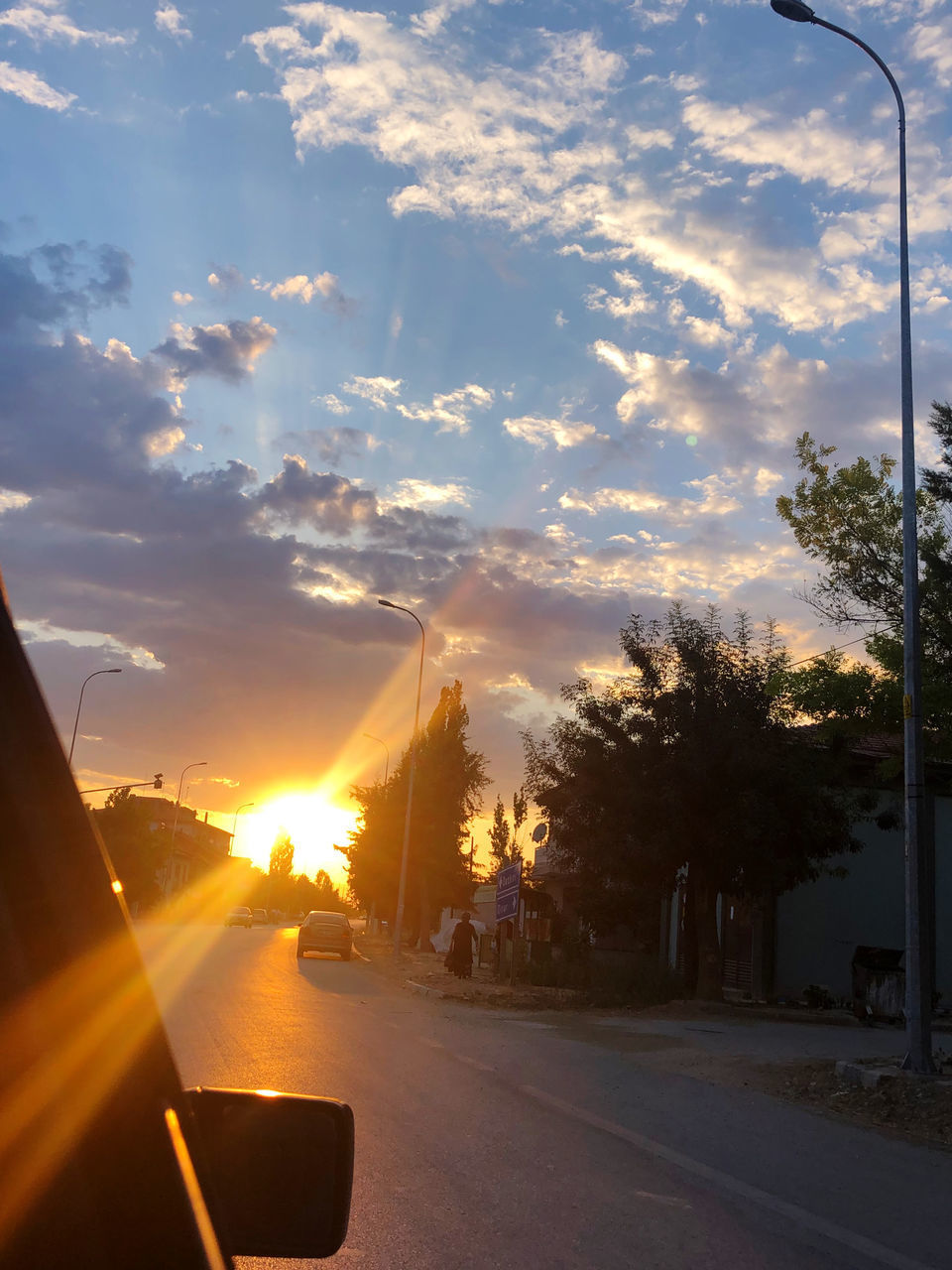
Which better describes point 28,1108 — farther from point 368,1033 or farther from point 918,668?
point 368,1033

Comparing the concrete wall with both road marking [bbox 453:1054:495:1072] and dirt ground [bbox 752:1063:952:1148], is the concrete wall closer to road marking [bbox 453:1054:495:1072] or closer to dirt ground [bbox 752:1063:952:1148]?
dirt ground [bbox 752:1063:952:1148]

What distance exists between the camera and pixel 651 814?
22.2m

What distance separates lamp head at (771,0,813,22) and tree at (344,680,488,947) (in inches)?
1743

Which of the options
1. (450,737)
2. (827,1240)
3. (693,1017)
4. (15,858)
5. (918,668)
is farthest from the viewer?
(450,737)

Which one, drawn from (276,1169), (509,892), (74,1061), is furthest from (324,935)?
(74,1061)

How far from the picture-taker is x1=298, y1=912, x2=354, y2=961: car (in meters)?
36.4

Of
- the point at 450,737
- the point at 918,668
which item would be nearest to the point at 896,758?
the point at 918,668

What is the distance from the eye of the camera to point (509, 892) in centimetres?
2392

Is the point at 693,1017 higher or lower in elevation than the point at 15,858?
lower

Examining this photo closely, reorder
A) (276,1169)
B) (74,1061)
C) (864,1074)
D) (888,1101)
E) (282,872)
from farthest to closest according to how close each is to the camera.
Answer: (282,872), (864,1074), (888,1101), (276,1169), (74,1061)

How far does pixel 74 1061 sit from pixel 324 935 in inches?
1454

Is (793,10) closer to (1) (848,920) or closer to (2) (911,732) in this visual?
(2) (911,732)

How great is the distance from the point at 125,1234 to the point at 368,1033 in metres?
13.8

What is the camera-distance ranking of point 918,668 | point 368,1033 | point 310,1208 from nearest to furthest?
point 310,1208 → point 918,668 → point 368,1033
